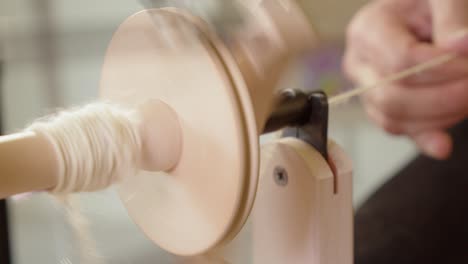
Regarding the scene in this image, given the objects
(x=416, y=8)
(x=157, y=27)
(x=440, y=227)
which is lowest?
(x=440, y=227)

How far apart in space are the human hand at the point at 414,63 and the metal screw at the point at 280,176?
0.28 meters

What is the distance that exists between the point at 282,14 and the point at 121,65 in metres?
0.10

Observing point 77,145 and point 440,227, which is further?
point 440,227

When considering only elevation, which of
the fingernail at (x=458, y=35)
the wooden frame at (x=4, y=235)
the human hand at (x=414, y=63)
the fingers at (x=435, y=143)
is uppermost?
the fingernail at (x=458, y=35)

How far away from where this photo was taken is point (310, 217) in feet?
1.23

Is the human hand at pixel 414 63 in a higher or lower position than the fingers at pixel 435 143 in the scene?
higher

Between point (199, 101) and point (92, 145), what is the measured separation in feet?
0.19

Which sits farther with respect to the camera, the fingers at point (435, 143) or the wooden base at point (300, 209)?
the fingers at point (435, 143)

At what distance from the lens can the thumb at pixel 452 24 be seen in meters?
0.57

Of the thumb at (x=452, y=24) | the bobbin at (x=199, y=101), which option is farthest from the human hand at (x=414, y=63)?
the bobbin at (x=199, y=101)

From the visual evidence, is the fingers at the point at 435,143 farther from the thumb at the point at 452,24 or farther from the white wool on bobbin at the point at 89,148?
the white wool on bobbin at the point at 89,148

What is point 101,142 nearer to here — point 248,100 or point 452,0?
point 248,100

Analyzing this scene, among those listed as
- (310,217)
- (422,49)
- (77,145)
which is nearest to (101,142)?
(77,145)

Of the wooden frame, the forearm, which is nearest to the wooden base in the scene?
the forearm
